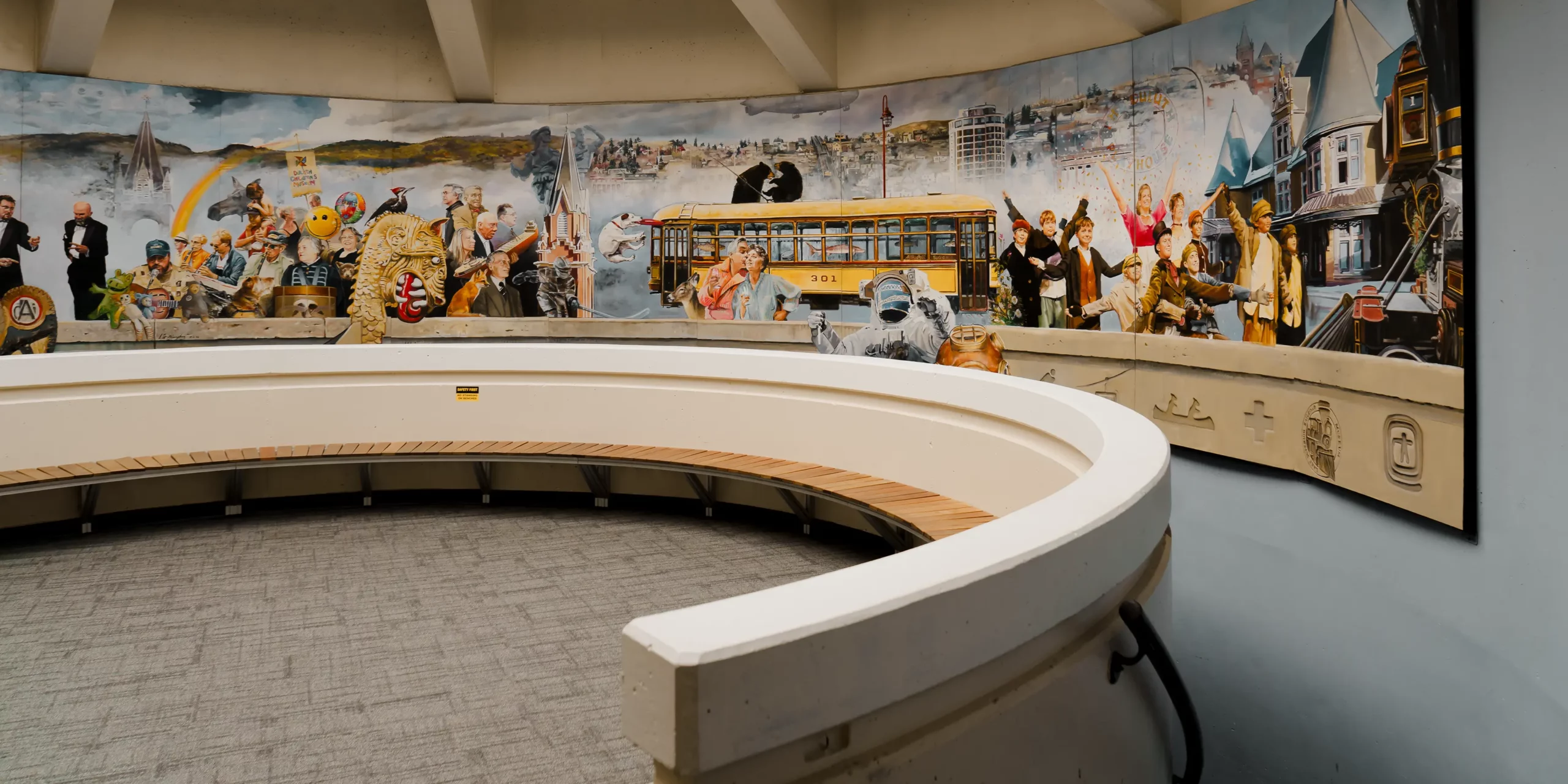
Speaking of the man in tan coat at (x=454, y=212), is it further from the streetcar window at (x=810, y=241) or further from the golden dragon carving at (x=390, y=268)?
the streetcar window at (x=810, y=241)

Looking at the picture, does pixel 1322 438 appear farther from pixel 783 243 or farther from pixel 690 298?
pixel 690 298

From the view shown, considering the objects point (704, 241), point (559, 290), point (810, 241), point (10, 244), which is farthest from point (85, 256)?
point (810, 241)

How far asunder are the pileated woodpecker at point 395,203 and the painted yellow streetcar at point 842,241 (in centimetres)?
279

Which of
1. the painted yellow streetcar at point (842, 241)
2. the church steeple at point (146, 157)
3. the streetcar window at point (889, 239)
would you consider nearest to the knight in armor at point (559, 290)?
the painted yellow streetcar at point (842, 241)

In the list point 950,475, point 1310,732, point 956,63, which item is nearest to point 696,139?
point 956,63

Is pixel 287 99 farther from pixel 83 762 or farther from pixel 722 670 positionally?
pixel 722 670

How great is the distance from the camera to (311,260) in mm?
11312

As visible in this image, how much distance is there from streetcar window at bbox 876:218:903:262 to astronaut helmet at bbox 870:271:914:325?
0.18 meters

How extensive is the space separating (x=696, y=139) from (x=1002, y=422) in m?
8.10

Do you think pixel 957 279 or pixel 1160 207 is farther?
pixel 957 279

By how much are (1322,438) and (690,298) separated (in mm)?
7042

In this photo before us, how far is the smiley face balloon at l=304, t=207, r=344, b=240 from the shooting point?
444 inches

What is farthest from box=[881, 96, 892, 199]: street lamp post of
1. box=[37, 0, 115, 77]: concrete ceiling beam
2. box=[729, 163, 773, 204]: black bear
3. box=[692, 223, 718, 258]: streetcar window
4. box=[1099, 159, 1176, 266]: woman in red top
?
box=[37, 0, 115, 77]: concrete ceiling beam

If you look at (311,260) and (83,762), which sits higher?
(311,260)
